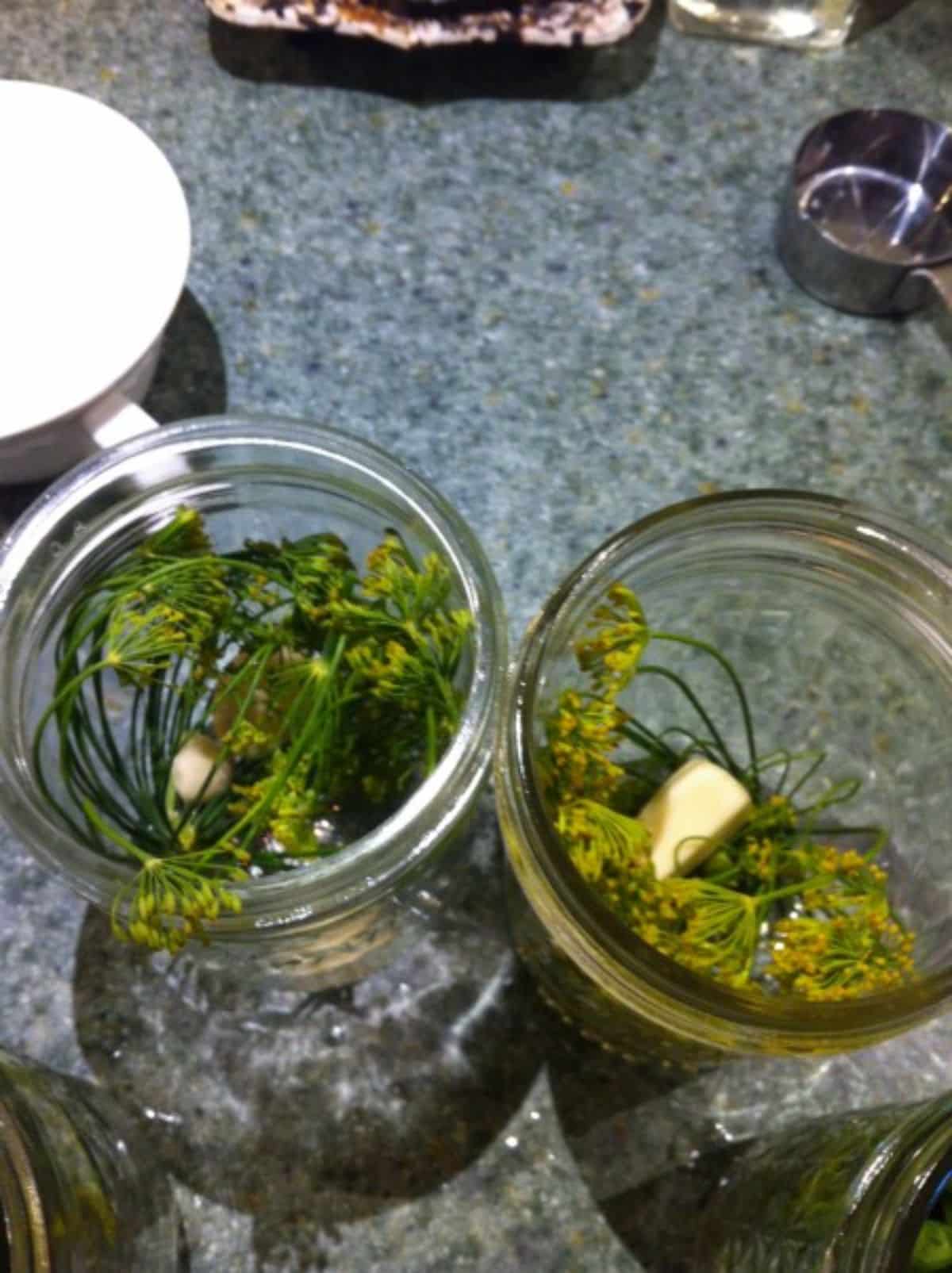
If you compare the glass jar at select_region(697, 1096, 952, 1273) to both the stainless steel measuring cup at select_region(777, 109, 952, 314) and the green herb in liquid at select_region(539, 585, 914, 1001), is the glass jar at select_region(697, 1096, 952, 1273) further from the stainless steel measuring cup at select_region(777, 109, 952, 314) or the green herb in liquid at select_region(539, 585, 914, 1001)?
the stainless steel measuring cup at select_region(777, 109, 952, 314)

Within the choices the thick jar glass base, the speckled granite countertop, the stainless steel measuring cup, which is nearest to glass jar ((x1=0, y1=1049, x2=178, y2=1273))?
the speckled granite countertop

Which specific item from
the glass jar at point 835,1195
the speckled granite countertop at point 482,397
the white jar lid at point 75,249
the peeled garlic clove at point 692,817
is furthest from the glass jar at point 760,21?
the glass jar at point 835,1195

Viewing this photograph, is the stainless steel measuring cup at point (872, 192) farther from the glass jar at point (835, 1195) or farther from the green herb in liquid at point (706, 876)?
the glass jar at point (835, 1195)

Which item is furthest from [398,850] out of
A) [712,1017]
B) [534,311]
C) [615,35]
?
[615,35]

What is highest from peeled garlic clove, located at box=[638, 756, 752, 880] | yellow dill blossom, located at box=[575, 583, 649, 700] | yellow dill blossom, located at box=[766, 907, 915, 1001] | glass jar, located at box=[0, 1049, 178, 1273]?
yellow dill blossom, located at box=[575, 583, 649, 700]

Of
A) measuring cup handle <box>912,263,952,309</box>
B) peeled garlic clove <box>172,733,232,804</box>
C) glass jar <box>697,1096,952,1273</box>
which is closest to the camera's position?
glass jar <box>697,1096,952,1273</box>

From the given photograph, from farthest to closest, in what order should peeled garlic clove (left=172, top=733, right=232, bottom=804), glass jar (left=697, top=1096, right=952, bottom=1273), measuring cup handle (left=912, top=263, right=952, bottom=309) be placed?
measuring cup handle (left=912, top=263, right=952, bottom=309), peeled garlic clove (left=172, top=733, right=232, bottom=804), glass jar (left=697, top=1096, right=952, bottom=1273)
